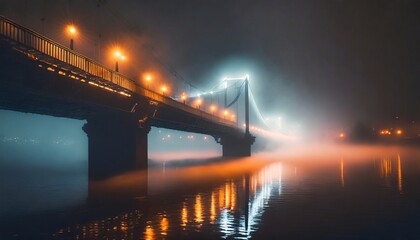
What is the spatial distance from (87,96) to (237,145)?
6284 centimetres

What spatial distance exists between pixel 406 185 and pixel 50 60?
3114 centimetres

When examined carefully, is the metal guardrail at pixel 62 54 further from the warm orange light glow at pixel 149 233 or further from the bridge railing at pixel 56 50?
the warm orange light glow at pixel 149 233

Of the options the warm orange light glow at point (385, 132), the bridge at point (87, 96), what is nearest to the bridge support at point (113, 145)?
the bridge at point (87, 96)

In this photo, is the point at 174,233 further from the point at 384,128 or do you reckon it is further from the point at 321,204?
the point at 384,128

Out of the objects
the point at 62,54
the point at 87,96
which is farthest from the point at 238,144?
the point at 62,54

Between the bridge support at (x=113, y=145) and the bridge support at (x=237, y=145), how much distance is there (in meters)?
52.4

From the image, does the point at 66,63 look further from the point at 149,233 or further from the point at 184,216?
the point at 149,233

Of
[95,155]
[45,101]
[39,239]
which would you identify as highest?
[45,101]

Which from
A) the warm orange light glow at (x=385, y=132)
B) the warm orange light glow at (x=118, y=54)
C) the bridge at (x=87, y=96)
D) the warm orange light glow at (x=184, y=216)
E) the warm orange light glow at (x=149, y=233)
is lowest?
the warm orange light glow at (x=149, y=233)

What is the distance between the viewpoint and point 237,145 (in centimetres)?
9200

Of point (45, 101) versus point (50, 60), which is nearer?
point (50, 60)

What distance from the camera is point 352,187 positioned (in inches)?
1332

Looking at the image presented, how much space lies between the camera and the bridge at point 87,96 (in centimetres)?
2312

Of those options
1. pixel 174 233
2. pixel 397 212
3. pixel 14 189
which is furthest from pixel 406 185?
pixel 14 189
